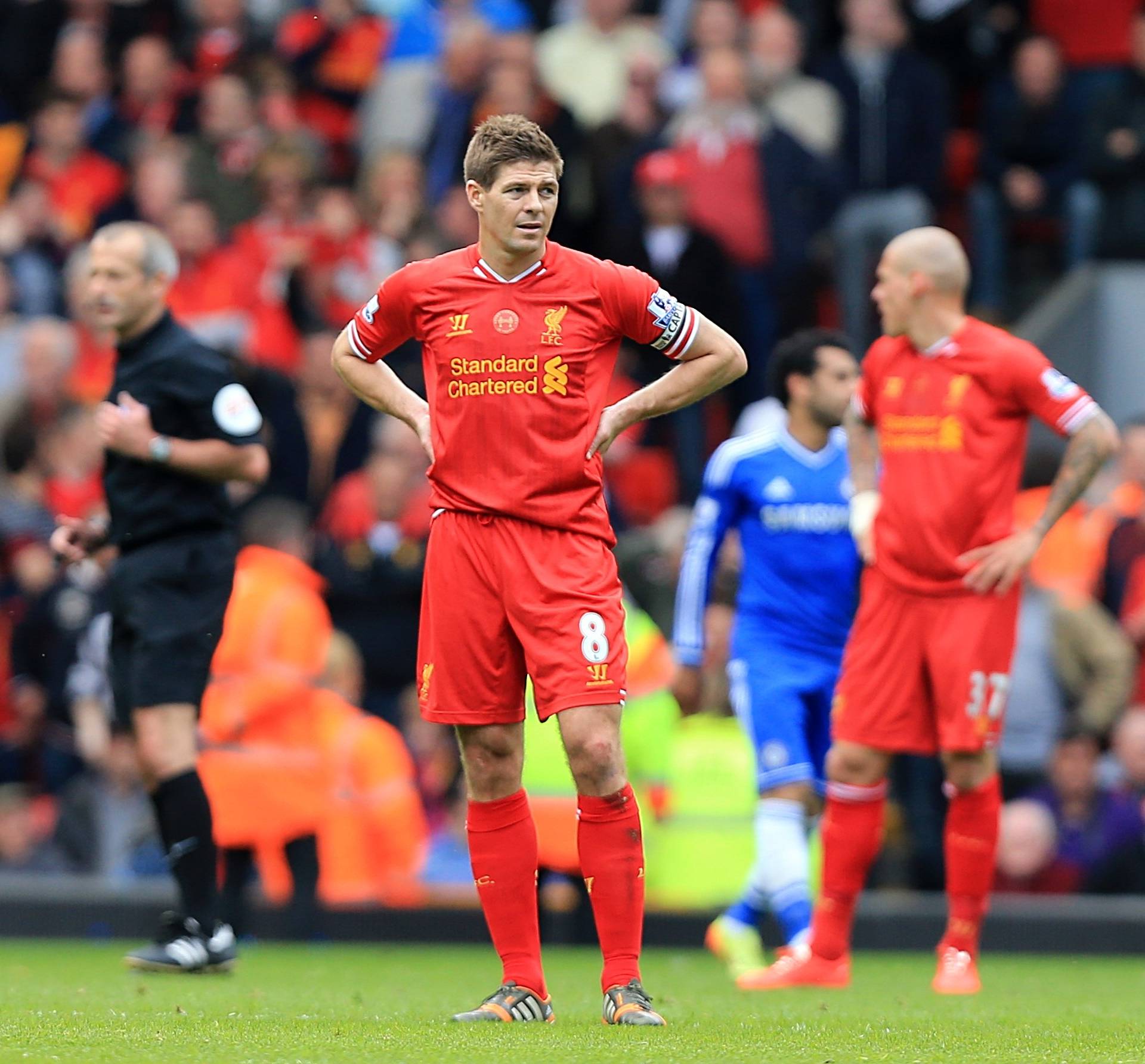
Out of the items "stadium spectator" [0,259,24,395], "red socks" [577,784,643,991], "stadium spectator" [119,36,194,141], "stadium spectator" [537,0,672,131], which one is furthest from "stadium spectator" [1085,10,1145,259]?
"red socks" [577,784,643,991]

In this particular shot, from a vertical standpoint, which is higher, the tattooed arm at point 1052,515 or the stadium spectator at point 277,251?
the stadium spectator at point 277,251

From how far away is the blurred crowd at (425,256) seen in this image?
11.4 m

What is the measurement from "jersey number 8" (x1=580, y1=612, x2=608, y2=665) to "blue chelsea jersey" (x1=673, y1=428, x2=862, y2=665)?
2915 mm

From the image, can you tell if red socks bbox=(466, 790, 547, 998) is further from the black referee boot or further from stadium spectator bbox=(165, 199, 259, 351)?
stadium spectator bbox=(165, 199, 259, 351)

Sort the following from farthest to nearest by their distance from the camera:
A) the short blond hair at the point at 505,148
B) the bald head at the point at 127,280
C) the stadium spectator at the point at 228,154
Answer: the stadium spectator at the point at 228,154, the bald head at the point at 127,280, the short blond hair at the point at 505,148

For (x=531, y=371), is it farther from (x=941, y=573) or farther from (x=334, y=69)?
(x=334, y=69)

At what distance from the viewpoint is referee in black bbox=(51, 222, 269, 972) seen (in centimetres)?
808

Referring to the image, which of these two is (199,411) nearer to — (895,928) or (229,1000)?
(229,1000)

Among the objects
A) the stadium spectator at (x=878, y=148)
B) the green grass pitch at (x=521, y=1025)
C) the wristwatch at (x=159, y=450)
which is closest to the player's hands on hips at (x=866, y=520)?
the green grass pitch at (x=521, y=1025)

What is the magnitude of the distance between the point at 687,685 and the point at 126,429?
2502 mm

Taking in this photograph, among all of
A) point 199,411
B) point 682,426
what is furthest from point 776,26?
point 199,411

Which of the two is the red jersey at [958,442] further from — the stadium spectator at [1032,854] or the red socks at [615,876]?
the stadium spectator at [1032,854]

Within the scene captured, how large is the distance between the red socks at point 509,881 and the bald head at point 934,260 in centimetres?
281

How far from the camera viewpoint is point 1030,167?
14.6m
